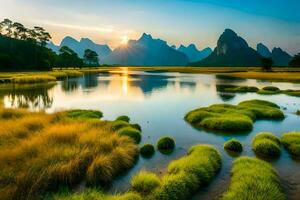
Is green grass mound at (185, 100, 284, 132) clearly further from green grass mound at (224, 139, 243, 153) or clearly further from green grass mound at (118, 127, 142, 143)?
green grass mound at (118, 127, 142, 143)

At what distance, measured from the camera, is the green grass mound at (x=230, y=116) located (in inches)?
1212

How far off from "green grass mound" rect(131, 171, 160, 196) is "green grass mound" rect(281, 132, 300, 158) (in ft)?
41.0

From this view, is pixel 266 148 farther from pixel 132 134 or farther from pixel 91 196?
pixel 91 196

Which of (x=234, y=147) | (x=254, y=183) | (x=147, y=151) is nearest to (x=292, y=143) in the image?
(x=234, y=147)

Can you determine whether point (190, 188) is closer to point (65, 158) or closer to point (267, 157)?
point (65, 158)

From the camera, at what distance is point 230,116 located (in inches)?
1355

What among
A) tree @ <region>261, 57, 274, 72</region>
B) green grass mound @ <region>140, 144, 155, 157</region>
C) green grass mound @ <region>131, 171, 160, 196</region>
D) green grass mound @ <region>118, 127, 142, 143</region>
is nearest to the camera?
green grass mound @ <region>131, 171, 160, 196</region>

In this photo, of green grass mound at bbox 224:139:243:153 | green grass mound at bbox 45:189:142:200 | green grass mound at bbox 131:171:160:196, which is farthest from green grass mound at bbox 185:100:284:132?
green grass mound at bbox 45:189:142:200

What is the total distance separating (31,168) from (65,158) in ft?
7.88

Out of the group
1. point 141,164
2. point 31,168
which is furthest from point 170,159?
point 31,168

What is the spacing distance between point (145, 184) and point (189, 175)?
2608mm

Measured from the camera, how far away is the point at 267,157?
21031 millimetres

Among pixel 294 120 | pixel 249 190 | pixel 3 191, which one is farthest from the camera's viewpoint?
pixel 294 120

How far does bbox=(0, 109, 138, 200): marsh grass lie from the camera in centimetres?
1398
